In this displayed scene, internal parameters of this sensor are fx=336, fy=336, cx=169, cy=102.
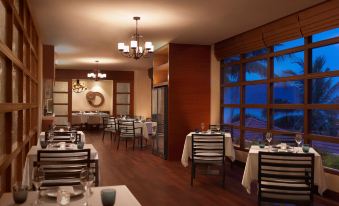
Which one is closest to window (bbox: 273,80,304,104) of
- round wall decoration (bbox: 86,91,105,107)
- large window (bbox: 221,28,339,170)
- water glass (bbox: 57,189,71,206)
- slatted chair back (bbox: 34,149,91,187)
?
large window (bbox: 221,28,339,170)

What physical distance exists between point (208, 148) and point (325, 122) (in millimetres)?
1918

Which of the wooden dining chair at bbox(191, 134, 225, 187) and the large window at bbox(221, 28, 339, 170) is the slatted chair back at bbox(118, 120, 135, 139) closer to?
the large window at bbox(221, 28, 339, 170)

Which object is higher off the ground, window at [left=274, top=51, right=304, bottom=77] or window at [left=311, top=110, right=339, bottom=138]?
window at [left=274, top=51, right=304, bottom=77]

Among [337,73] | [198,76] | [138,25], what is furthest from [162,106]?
[337,73]

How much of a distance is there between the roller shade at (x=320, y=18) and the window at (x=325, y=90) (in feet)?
2.61

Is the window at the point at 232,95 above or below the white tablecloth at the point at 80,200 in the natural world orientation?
above

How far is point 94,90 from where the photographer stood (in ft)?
56.9

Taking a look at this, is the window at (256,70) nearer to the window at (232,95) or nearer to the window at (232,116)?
the window at (232,95)

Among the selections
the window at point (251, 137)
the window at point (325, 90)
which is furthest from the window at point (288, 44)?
the window at point (251, 137)

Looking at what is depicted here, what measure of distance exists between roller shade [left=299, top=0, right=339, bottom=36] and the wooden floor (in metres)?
2.57

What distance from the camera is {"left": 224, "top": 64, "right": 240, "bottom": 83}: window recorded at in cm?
783

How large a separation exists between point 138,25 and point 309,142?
3.72 m

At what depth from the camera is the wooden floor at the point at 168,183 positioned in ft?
15.9

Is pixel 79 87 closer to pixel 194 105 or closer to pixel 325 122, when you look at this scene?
pixel 194 105
